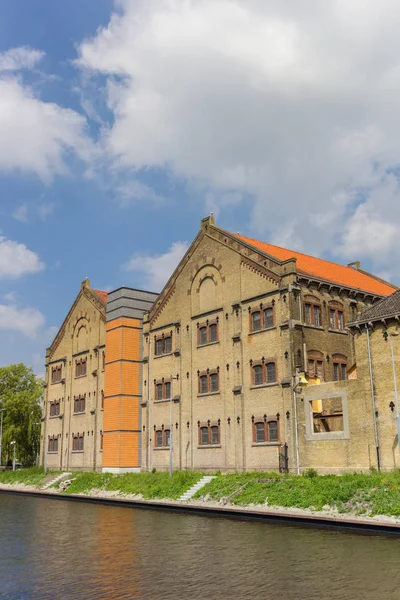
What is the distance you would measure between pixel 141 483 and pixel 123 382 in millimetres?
10576

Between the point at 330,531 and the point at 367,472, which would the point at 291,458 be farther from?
the point at 330,531

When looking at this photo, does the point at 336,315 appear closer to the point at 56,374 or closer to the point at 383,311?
the point at 383,311

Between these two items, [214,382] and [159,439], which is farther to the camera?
[159,439]

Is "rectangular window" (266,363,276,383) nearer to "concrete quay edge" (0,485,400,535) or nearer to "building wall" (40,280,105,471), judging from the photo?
"concrete quay edge" (0,485,400,535)

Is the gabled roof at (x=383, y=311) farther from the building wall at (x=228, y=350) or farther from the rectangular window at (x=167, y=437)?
the rectangular window at (x=167, y=437)

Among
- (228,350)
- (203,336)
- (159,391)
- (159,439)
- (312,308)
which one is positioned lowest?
(159,439)

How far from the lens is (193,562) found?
17.9m

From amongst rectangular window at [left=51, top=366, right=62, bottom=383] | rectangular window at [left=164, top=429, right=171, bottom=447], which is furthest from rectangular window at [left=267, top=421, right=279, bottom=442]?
rectangular window at [left=51, top=366, right=62, bottom=383]

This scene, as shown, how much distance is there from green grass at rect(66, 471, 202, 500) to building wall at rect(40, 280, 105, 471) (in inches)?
191

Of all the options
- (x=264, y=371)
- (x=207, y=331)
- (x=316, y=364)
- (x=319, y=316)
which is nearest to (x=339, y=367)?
(x=316, y=364)

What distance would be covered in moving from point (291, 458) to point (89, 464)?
25.6 metres

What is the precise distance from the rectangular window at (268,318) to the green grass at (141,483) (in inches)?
441

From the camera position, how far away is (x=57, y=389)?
63.6 m

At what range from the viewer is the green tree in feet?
250
